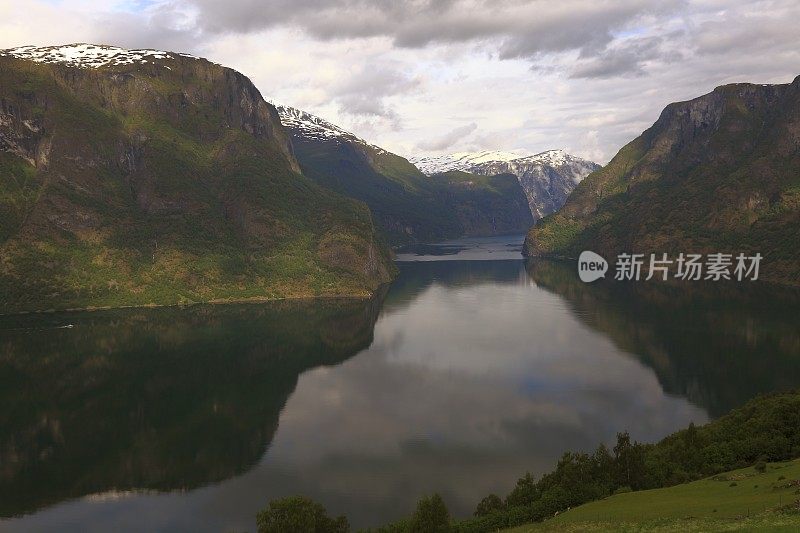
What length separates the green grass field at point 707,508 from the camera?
40.6 m

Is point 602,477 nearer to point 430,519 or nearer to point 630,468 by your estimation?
point 630,468

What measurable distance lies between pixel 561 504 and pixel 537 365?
79653mm

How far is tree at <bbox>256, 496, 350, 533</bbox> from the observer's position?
5800cm

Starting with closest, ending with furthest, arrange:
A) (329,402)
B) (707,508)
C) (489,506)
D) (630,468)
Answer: (707,508), (630,468), (489,506), (329,402)

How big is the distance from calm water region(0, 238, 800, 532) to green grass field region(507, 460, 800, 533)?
23.7 meters

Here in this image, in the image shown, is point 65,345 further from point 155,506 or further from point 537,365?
point 537,365

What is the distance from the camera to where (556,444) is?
9469 centimetres

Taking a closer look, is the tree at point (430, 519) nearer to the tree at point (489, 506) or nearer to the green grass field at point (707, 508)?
the green grass field at point (707, 508)

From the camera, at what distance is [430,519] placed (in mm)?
56594

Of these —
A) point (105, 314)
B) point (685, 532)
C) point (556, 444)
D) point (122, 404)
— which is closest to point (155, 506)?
point (122, 404)

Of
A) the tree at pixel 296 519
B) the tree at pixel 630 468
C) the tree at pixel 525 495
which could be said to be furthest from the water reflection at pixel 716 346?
the tree at pixel 296 519

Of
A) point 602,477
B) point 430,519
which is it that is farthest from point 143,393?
point 602,477

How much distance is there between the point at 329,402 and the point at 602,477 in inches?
2479

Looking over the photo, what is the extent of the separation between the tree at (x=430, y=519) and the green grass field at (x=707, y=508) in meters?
6.35
